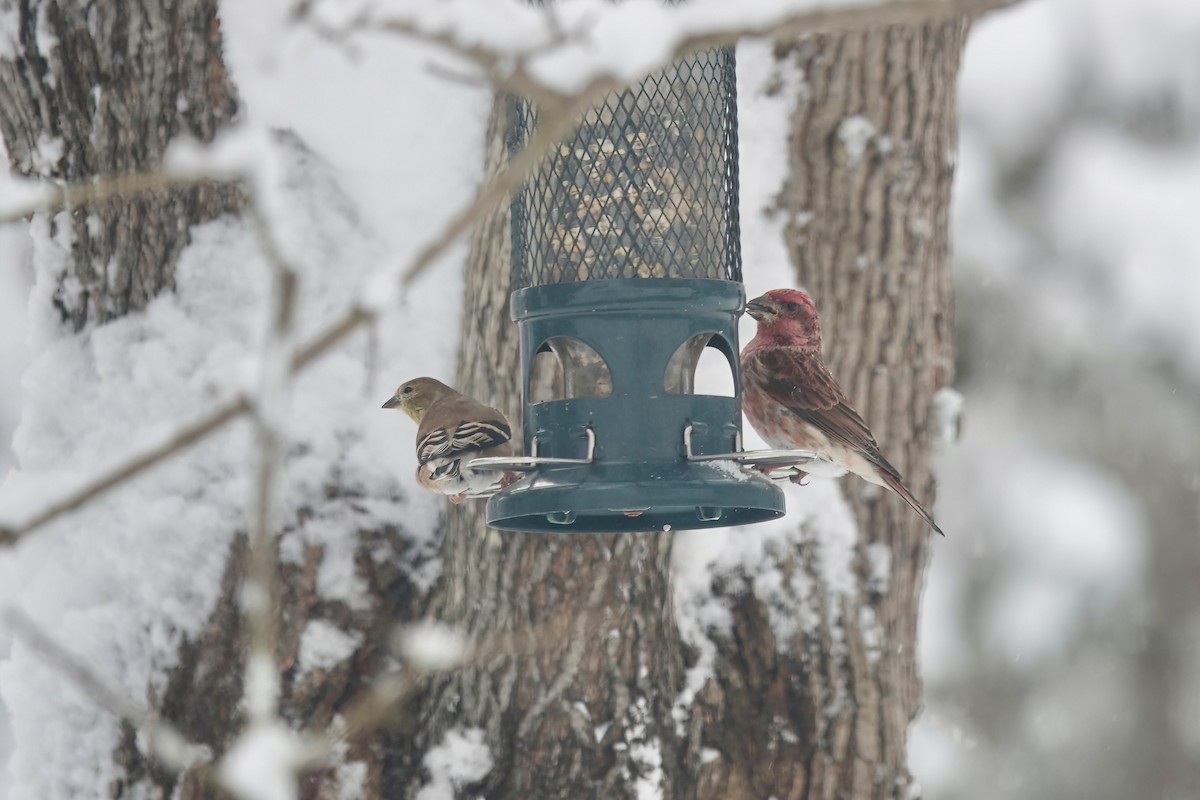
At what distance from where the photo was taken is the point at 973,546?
1210 centimetres

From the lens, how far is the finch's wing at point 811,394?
505 cm

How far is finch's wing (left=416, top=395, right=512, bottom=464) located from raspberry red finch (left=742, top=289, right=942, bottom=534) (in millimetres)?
895

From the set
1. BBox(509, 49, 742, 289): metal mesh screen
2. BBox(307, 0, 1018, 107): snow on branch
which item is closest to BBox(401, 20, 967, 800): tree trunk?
BBox(509, 49, 742, 289): metal mesh screen

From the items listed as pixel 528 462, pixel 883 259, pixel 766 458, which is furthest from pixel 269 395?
pixel 883 259

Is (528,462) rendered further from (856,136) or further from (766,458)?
(856,136)

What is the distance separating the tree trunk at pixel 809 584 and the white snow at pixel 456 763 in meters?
0.04

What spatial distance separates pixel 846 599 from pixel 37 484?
11.4 feet

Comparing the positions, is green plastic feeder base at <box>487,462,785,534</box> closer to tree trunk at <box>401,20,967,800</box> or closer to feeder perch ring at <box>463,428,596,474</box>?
feeder perch ring at <box>463,428,596,474</box>

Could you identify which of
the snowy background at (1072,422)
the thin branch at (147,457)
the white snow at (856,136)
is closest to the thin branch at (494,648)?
the white snow at (856,136)

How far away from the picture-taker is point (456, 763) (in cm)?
511

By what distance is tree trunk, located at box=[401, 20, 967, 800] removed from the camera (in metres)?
5.04

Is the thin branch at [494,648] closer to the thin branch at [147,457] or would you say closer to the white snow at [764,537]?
the white snow at [764,537]

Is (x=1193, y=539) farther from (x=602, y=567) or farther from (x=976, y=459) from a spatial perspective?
(x=602, y=567)

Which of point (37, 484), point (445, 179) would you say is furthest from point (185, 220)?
point (37, 484)
